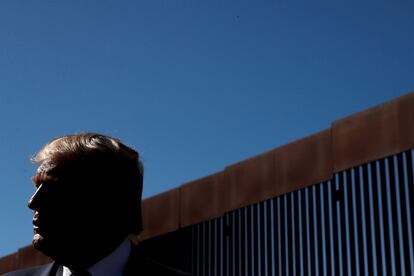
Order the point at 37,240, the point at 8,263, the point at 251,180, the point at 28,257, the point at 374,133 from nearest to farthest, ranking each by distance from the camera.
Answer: the point at 37,240, the point at 374,133, the point at 251,180, the point at 28,257, the point at 8,263

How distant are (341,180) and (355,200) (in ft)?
1.10

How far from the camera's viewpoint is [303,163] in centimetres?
1062

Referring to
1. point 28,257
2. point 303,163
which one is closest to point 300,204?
point 303,163

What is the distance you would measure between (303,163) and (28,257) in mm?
7638

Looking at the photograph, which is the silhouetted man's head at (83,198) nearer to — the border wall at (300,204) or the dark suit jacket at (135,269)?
the dark suit jacket at (135,269)

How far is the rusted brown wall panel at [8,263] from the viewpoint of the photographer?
54.6 feet

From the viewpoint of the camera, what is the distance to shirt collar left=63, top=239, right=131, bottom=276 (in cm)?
245

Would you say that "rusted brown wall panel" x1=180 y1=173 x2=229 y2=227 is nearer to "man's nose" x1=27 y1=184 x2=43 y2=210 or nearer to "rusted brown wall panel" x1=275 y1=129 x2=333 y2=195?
A: "rusted brown wall panel" x1=275 y1=129 x2=333 y2=195

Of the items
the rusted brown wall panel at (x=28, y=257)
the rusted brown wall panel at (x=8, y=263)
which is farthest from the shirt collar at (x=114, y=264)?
the rusted brown wall panel at (x=8, y=263)

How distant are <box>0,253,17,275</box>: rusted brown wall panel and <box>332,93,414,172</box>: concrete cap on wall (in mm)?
8767

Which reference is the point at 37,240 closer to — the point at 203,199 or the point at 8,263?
the point at 203,199

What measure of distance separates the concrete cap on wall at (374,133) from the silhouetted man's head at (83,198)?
7.15m

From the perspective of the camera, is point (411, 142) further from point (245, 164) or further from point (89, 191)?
point (89, 191)

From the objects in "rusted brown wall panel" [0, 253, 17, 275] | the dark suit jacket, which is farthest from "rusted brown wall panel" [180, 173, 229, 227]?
the dark suit jacket
